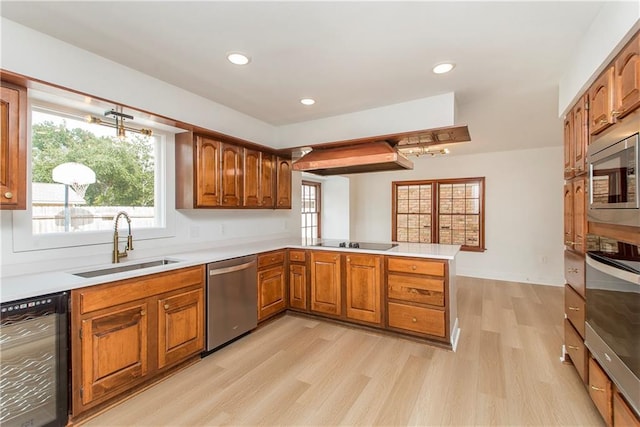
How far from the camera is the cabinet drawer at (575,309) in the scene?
2029mm

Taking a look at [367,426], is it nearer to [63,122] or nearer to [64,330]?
[64,330]

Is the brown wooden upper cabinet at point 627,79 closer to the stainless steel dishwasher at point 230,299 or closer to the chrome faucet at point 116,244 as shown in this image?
the stainless steel dishwasher at point 230,299

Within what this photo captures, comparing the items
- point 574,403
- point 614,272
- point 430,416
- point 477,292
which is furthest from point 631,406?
point 477,292

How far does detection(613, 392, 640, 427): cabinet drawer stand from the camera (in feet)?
4.36

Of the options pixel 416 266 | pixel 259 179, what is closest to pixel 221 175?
pixel 259 179

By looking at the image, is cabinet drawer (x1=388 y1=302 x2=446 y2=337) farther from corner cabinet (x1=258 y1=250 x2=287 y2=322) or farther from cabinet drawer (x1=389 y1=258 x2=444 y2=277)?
corner cabinet (x1=258 y1=250 x2=287 y2=322)

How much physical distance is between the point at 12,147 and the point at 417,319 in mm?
3313

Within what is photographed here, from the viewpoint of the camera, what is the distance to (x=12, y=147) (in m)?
1.72

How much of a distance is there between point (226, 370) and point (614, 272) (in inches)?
103

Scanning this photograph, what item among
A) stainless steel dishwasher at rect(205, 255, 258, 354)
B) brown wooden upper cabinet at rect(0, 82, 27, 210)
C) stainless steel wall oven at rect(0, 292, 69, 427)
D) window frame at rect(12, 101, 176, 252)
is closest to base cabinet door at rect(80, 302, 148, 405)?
stainless steel wall oven at rect(0, 292, 69, 427)

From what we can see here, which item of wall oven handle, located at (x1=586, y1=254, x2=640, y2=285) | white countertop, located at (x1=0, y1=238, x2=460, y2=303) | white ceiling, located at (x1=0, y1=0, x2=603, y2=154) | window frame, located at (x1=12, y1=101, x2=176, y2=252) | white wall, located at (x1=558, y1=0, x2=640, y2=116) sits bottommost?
white countertop, located at (x1=0, y1=238, x2=460, y2=303)

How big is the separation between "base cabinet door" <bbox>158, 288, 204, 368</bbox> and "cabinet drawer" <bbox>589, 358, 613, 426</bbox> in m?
2.74

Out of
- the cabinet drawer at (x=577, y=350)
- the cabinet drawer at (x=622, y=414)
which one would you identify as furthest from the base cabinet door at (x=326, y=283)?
the cabinet drawer at (x=622, y=414)

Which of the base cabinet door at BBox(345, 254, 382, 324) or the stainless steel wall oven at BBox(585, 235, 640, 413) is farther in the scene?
the base cabinet door at BBox(345, 254, 382, 324)
